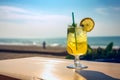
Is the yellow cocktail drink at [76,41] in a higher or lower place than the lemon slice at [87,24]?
A: lower

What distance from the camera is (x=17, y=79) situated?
2.99 ft

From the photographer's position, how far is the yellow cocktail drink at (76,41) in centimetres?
112

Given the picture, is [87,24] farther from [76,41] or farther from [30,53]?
[30,53]

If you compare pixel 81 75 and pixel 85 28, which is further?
pixel 85 28

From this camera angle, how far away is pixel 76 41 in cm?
112

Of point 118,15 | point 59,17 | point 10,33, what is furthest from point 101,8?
point 10,33

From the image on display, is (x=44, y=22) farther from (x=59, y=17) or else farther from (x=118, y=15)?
(x=118, y=15)

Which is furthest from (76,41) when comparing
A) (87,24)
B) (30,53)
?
(30,53)

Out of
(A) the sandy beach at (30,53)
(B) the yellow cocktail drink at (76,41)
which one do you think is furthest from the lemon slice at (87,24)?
(A) the sandy beach at (30,53)

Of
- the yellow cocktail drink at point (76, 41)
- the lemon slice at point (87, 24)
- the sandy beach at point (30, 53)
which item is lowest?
the sandy beach at point (30, 53)

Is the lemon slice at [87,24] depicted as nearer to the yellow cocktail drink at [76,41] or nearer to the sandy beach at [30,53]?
the yellow cocktail drink at [76,41]

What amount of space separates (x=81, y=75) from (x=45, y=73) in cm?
15

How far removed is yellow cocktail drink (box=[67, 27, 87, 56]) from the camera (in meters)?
1.12

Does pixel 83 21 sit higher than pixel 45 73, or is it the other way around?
pixel 83 21
